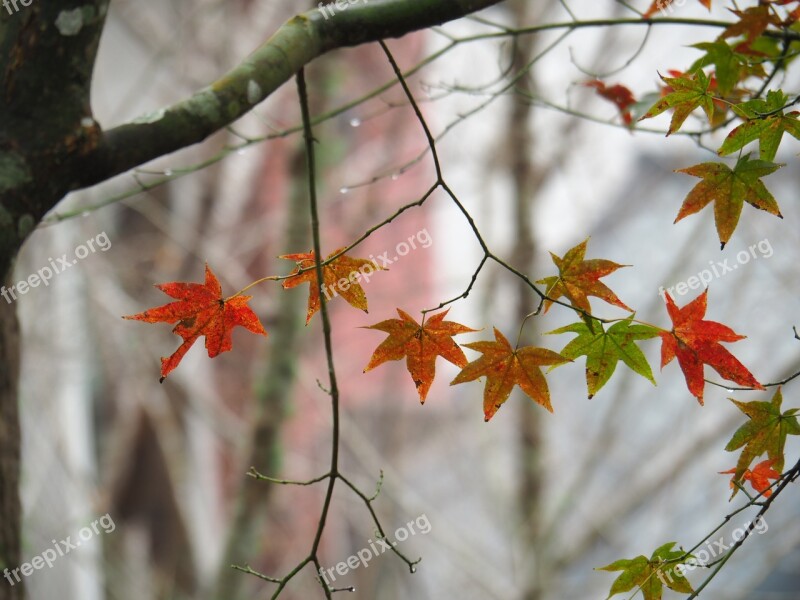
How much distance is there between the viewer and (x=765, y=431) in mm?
739

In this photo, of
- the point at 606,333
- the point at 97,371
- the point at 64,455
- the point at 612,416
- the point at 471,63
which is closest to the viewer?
the point at 606,333

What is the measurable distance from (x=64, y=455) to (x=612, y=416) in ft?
7.29

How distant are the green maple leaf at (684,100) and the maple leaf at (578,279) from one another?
0.48 feet

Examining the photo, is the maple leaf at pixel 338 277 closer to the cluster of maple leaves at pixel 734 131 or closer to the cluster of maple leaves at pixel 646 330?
the cluster of maple leaves at pixel 646 330

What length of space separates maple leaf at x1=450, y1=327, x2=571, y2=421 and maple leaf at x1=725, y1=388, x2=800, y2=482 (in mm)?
184

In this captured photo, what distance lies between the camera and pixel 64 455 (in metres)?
3.32

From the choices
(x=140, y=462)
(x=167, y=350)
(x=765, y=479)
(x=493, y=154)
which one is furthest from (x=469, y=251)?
(x=765, y=479)

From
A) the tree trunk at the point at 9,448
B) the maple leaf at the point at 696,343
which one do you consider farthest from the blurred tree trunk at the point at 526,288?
the maple leaf at the point at 696,343

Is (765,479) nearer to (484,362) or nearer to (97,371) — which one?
(484,362)

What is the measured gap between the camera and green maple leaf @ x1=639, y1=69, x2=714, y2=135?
2.48 ft

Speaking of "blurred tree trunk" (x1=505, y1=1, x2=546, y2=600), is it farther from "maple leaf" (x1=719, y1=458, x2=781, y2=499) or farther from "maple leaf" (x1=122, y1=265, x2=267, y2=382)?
"maple leaf" (x1=122, y1=265, x2=267, y2=382)

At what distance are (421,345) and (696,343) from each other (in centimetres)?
25

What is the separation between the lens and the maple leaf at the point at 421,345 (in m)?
0.76
